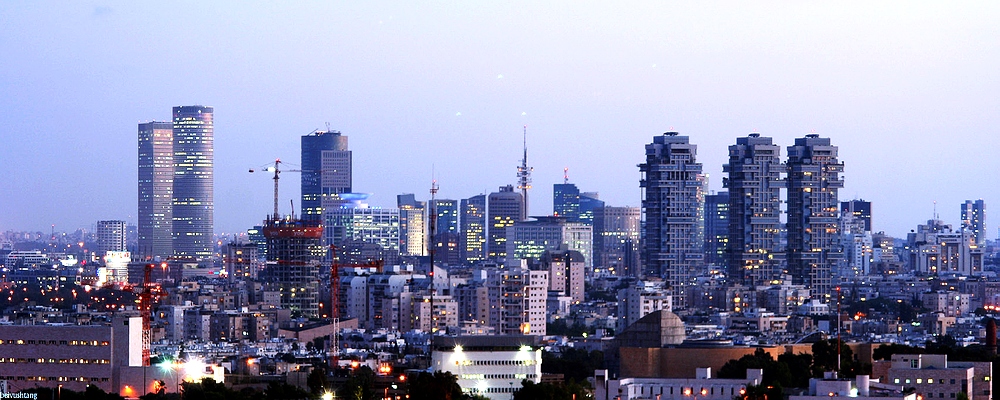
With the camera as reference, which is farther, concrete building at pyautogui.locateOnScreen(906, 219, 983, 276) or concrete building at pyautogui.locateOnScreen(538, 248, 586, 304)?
concrete building at pyautogui.locateOnScreen(906, 219, 983, 276)

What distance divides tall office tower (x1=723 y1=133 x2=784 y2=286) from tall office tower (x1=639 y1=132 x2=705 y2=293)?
3494 mm

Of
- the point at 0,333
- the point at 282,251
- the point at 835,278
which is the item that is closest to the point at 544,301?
the point at 282,251

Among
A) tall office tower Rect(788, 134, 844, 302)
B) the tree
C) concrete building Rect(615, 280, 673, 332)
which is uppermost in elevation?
tall office tower Rect(788, 134, 844, 302)

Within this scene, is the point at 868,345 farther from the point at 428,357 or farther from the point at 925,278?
the point at 925,278

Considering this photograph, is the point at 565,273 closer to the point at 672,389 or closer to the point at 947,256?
the point at 947,256

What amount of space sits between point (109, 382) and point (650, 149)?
9557 centimetres

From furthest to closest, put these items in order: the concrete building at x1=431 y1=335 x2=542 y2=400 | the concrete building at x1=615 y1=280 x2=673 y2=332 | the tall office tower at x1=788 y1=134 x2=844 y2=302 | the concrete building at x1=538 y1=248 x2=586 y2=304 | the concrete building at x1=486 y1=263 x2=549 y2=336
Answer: the tall office tower at x1=788 y1=134 x2=844 y2=302 → the concrete building at x1=538 y1=248 x2=586 y2=304 → the concrete building at x1=486 y1=263 x2=549 y2=336 → the concrete building at x1=615 y1=280 x2=673 y2=332 → the concrete building at x1=431 y1=335 x2=542 y2=400

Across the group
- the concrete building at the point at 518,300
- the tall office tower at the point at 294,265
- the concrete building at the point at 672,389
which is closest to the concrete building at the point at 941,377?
the concrete building at the point at 672,389

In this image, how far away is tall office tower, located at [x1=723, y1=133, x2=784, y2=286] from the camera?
160750 mm

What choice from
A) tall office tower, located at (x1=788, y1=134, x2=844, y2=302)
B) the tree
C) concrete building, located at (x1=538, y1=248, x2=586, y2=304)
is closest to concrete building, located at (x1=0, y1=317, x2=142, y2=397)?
the tree

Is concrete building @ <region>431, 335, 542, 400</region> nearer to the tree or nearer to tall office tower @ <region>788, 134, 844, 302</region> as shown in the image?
the tree

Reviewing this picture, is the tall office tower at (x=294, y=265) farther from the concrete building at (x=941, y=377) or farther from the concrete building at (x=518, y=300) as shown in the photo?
the concrete building at (x=941, y=377)

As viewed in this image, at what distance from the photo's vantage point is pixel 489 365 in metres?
68.8

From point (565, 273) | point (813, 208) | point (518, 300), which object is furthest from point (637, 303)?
point (813, 208)
